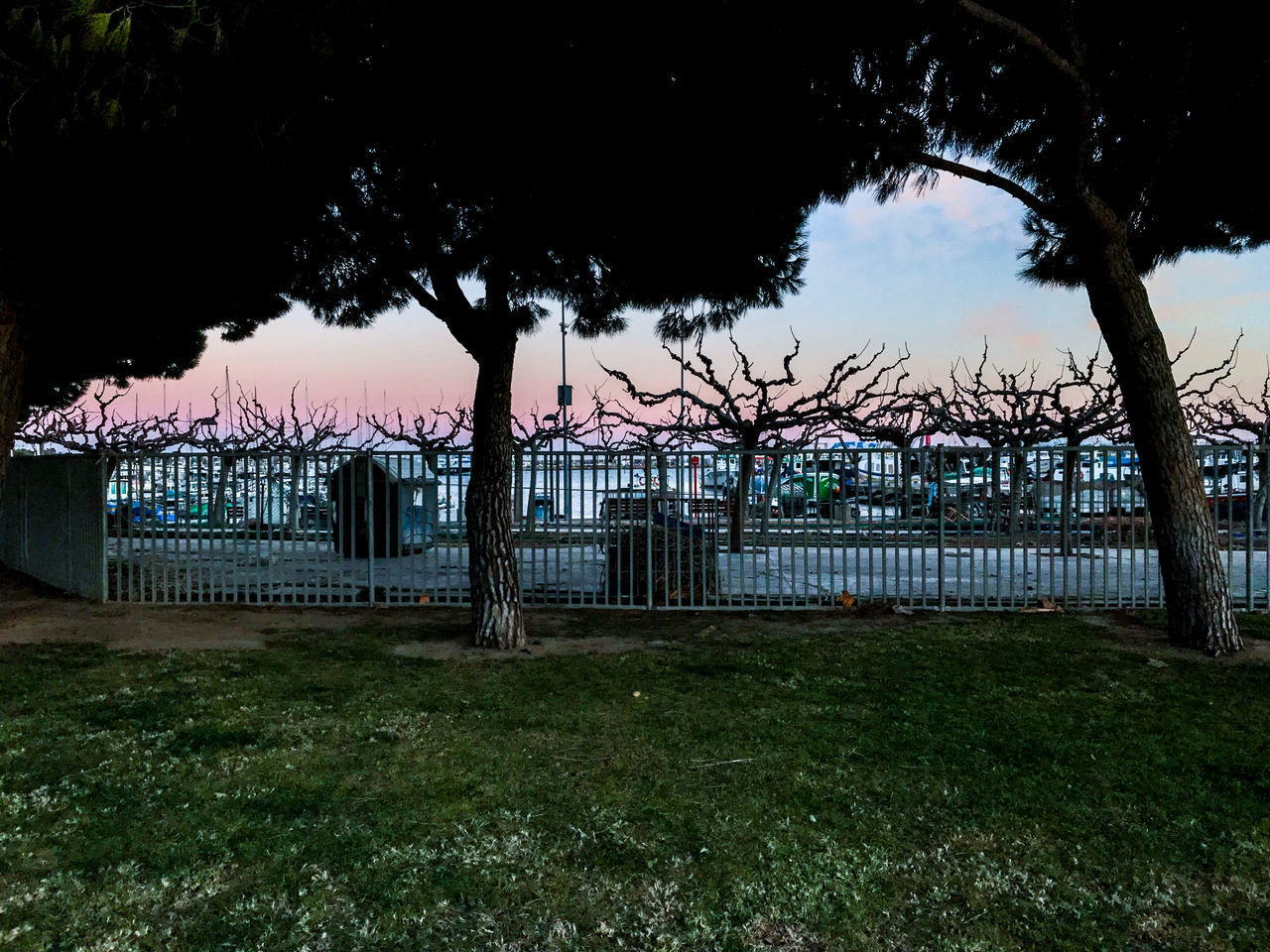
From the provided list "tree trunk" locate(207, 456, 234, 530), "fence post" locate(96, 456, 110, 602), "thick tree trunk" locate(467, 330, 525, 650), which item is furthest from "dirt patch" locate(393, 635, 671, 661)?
"fence post" locate(96, 456, 110, 602)

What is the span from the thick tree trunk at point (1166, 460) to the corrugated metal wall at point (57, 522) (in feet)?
38.6

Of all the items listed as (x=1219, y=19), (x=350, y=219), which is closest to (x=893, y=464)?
(x=1219, y=19)

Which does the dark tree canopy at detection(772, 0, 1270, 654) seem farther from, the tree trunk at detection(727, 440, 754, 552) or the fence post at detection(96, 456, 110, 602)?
the fence post at detection(96, 456, 110, 602)

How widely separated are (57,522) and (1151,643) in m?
13.8

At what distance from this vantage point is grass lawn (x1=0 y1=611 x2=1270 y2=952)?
2.79 m

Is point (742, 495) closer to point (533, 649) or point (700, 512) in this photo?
point (700, 512)

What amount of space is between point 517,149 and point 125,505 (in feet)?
24.4

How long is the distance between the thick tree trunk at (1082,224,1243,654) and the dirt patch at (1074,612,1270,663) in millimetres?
149

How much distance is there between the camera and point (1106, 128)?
27.4ft

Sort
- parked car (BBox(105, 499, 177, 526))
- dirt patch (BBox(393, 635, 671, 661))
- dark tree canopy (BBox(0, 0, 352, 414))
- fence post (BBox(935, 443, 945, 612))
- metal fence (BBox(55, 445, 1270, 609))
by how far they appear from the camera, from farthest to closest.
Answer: parked car (BBox(105, 499, 177, 526)) → metal fence (BBox(55, 445, 1270, 609)) → fence post (BBox(935, 443, 945, 612)) → dirt patch (BBox(393, 635, 671, 661)) → dark tree canopy (BBox(0, 0, 352, 414))

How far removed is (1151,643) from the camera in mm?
7492

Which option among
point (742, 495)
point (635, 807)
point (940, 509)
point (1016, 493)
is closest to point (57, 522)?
point (742, 495)

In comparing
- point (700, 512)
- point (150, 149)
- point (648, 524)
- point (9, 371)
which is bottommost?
point (648, 524)

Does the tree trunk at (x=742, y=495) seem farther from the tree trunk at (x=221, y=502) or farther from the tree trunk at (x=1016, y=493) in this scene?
the tree trunk at (x=221, y=502)
